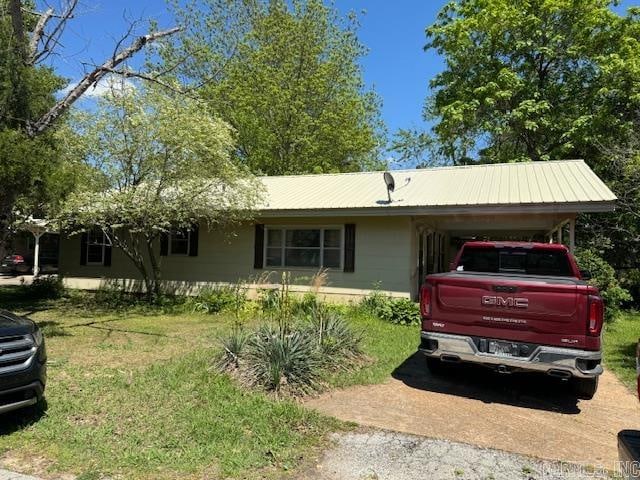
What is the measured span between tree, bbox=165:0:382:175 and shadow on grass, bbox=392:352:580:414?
20.9m

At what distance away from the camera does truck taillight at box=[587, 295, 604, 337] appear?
514 centimetres

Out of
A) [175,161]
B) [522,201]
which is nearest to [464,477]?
[522,201]

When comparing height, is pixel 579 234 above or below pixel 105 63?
below

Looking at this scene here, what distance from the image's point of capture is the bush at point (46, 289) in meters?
15.2

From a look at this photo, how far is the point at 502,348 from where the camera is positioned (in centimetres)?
552

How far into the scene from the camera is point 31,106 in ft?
31.4

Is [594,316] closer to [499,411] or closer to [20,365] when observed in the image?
[499,411]

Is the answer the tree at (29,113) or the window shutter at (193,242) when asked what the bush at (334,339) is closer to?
the tree at (29,113)

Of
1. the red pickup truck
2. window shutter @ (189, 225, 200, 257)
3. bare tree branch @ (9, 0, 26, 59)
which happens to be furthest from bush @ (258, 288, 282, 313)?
bare tree branch @ (9, 0, 26, 59)

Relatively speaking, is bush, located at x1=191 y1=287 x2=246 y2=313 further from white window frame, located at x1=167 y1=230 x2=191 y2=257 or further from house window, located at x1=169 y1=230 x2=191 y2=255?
house window, located at x1=169 y1=230 x2=191 y2=255

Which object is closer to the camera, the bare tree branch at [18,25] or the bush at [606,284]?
the bare tree branch at [18,25]

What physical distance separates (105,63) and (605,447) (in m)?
9.80

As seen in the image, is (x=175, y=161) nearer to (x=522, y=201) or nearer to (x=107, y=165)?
(x=107, y=165)

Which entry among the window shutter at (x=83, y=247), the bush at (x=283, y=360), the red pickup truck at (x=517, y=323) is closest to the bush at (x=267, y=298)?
the bush at (x=283, y=360)
